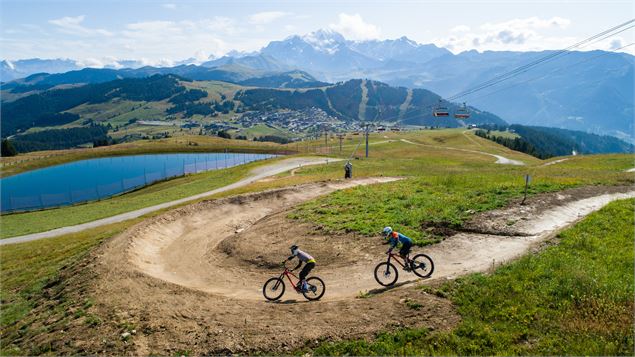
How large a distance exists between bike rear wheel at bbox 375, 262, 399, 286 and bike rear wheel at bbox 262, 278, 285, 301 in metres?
5.13

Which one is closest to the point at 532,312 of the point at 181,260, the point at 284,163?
the point at 181,260

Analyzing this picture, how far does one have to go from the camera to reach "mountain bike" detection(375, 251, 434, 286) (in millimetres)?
20125

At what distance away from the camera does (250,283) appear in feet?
78.2

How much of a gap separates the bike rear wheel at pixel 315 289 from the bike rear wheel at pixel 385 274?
9.72ft

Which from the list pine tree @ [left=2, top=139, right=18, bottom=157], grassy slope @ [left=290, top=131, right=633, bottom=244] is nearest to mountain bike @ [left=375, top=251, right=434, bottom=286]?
grassy slope @ [left=290, top=131, right=633, bottom=244]

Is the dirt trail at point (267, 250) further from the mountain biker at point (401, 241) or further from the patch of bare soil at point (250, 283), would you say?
the mountain biker at point (401, 241)

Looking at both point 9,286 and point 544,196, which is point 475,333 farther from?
point 9,286

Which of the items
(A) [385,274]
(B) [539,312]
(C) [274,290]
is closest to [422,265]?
(A) [385,274]

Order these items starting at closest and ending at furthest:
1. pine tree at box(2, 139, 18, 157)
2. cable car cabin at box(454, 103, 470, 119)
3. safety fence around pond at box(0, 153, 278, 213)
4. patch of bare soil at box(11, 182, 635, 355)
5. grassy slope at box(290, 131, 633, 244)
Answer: patch of bare soil at box(11, 182, 635, 355), grassy slope at box(290, 131, 633, 244), cable car cabin at box(454, 103, 470, 119), safety fence around pond at box(0, 153, 278, 213), pine tree at box(2, 139, 18, 157)

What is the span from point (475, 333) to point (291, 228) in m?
19.0

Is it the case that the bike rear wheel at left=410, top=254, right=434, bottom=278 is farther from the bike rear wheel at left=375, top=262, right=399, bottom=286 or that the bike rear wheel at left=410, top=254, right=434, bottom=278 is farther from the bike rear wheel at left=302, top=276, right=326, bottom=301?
the bike rear wheel at left=302, top=276, right=326, bottom=301

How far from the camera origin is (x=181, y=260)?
3005 centimetres

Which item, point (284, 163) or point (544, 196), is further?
point (284, 163)

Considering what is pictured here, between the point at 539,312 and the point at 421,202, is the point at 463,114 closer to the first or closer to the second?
the point at 421,202
